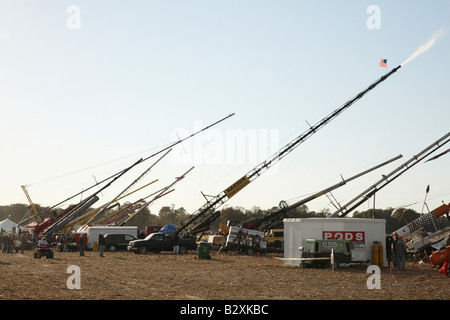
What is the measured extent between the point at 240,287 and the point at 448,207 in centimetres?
2276

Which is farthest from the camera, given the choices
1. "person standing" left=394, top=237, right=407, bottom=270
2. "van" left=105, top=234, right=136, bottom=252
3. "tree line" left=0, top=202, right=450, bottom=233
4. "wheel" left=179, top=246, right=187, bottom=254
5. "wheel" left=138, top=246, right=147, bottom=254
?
"tree line" left=0, top=202, right=450, bottom=233

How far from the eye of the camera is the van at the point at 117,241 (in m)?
46.2

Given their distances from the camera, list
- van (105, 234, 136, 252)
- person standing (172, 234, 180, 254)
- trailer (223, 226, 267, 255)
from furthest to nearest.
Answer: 1. van (105, 234, 136, 252)
2. trailer (223, 226, 267, 255)
3. person standing (172, 234, 180, 254)

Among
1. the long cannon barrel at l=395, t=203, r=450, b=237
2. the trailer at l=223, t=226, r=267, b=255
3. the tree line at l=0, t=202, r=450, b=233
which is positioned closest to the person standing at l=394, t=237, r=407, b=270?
the long cannon barrel at l=395, t=203, r=450, b=237

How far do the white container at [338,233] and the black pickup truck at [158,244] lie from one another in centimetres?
1575

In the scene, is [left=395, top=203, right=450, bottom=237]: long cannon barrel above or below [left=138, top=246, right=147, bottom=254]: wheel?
above

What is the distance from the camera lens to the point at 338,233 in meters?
28.6

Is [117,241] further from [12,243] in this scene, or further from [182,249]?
[12,243]

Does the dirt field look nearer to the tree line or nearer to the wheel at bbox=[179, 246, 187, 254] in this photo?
the wheel at bbox=[179, 246, 187, 254]

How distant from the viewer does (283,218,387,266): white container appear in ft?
93.9

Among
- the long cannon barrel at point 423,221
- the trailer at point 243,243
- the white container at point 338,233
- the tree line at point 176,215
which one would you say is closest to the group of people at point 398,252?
the white container at point 338,233

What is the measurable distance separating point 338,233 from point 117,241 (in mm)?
23560

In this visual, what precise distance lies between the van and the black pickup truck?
275cm
